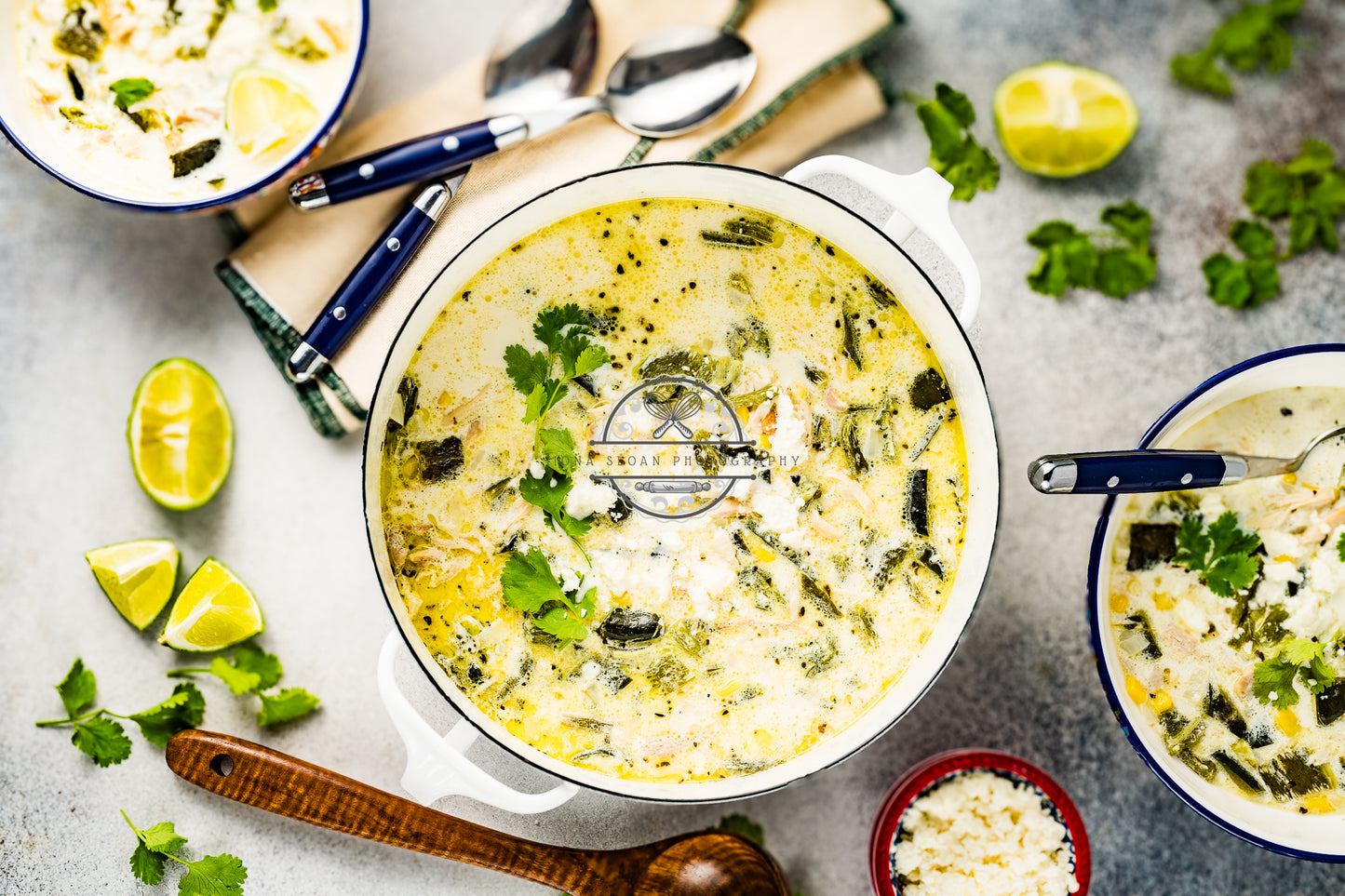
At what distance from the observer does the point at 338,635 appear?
61.8 inches

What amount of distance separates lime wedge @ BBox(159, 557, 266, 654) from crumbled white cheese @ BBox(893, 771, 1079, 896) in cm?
117

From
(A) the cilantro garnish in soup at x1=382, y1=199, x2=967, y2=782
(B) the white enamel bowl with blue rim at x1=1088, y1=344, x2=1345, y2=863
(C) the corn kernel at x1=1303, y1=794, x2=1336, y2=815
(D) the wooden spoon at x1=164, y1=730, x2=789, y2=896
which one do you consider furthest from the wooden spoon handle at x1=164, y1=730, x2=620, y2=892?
(C) the corn kernel at x1=1303, y1=794, x2=1336, y2=815

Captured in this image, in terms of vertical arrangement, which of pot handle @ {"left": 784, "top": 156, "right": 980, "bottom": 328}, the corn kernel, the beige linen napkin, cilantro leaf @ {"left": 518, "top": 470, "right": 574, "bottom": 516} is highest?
the beige linen napkin

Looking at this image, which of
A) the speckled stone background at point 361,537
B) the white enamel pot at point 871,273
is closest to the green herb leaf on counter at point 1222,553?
the speckled stone background at point 361,537

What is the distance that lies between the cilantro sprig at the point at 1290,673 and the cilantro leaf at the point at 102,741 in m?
1.87

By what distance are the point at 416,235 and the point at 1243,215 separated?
151 centimetres

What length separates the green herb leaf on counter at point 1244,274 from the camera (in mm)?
1608

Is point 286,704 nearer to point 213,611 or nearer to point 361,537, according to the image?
point 213,611

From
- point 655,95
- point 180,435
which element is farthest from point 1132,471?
point 180,435

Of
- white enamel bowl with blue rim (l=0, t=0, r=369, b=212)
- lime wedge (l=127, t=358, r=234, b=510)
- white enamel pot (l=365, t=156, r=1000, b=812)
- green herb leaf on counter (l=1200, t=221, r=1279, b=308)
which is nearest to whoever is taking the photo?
white enamel pot (l=365, t=156, r=1000, b=812)

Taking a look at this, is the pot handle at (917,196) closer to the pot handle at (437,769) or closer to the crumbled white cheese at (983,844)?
the crumbled white cheese at (983,844)

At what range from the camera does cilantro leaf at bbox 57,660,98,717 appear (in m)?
1.50

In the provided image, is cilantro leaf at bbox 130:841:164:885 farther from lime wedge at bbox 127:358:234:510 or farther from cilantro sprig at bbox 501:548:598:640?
cilantro sprig at bbox 501:548:598:640

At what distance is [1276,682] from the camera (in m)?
1.38
